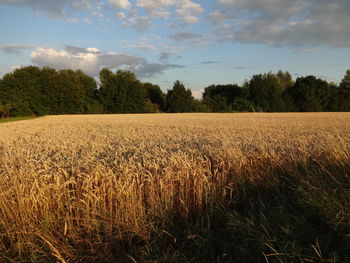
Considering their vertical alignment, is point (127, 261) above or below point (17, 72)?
below

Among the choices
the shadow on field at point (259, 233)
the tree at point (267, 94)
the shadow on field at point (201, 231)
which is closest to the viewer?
the shadow on field at point (259, 233)

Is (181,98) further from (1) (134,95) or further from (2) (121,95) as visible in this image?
(2) (121,95)

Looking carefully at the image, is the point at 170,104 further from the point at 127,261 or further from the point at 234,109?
the point at 127,261

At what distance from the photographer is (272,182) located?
4.99m

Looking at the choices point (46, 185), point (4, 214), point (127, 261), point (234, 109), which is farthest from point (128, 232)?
point (234, 109)

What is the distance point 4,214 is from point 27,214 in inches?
13.2

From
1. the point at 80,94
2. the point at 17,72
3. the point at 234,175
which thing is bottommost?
the point at 234,175

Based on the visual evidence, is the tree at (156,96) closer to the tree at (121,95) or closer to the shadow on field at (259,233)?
the tree at (121,95)

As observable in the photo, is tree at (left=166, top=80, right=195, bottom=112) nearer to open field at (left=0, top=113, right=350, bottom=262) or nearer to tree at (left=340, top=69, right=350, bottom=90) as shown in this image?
tree at (left=340, top=69, right=350, bottom=90)

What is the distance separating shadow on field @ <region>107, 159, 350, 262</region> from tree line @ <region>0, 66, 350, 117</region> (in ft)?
179

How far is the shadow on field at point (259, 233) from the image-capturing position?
2990mm

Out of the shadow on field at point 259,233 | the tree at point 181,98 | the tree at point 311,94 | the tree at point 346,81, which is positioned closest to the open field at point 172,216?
the shadow on field at point 259,233

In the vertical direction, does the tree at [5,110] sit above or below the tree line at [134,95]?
below

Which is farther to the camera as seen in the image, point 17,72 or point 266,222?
point 17,72
